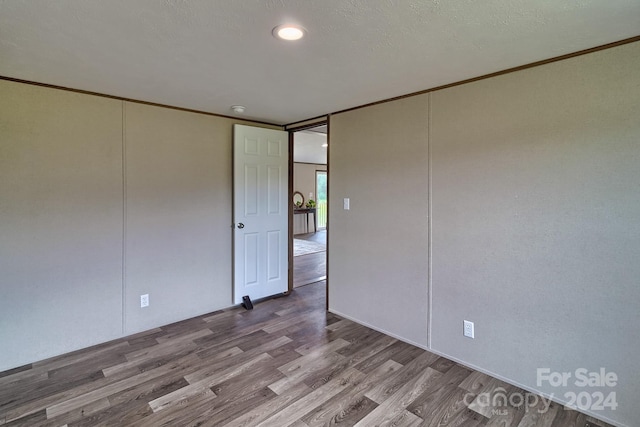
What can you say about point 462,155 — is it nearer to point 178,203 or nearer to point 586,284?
point 586,284

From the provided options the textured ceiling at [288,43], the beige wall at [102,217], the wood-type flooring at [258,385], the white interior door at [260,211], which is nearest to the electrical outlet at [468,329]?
the wood-type flooring at [258,385]

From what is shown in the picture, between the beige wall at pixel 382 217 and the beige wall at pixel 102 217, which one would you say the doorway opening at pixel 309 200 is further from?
the beige wall at pixel 102 217

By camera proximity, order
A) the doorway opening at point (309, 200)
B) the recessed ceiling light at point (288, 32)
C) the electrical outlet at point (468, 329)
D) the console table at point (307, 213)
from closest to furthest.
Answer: the recessed ceiling light at point (288, 32)
the electrical outlet at point (468, 329)
the doorway opening at point (309, 200)
the console table at point (307, 213)

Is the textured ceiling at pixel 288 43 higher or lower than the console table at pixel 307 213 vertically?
higher

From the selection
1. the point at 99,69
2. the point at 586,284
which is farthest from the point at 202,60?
the point at 586,284

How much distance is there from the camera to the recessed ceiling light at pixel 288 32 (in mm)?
1645

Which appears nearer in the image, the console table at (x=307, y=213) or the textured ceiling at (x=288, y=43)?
the textured ceiling at (x=288, y=43)

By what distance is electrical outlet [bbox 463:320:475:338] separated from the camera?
2420 mm

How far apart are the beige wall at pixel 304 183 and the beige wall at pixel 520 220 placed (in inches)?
259

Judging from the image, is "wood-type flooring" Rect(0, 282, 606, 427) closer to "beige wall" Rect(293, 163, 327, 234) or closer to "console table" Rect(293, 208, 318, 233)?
"console table" Rect(293, 208, 318, 233)

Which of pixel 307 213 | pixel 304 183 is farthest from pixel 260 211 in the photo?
pixel 304 183

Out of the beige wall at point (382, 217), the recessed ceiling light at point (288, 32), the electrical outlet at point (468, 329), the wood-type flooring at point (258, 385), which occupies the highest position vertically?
the recessed ceiling light at point (288, 32)

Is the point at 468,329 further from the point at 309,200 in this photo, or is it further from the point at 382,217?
the point at 309,200

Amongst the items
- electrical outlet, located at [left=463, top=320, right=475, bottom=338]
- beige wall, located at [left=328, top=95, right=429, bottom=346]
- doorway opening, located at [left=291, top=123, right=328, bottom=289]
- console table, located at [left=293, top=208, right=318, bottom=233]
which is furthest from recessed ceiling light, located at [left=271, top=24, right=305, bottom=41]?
console table, located at [left=293, top=208, right=318, bottom=233]
